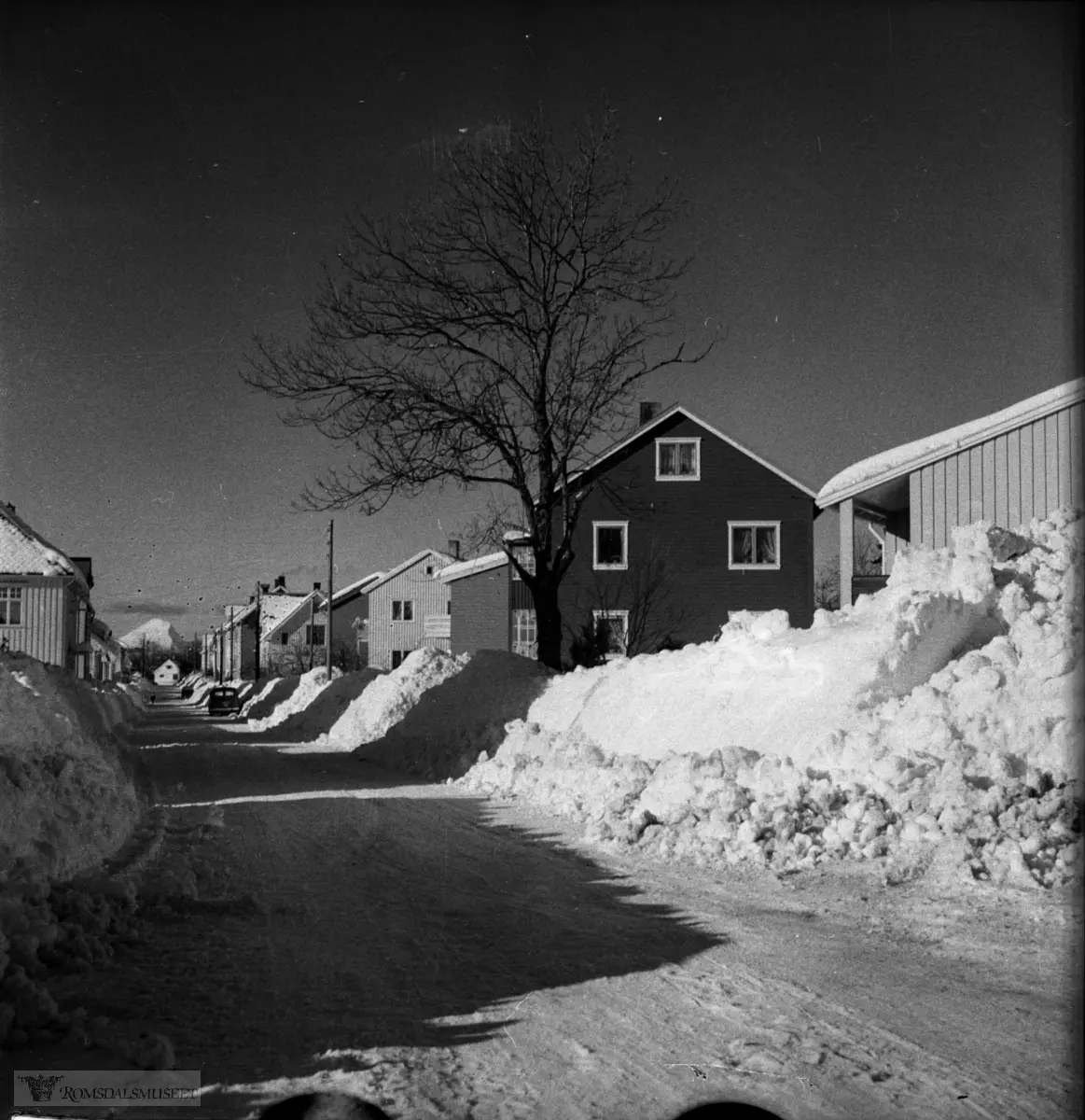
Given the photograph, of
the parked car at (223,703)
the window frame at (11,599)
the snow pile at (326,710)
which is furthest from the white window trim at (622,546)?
the parked car at (223,703)

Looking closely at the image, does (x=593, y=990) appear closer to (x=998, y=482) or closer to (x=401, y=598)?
(x=998, y=482)

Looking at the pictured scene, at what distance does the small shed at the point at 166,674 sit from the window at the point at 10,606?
358 ft

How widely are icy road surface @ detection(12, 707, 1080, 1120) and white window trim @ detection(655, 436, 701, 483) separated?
24.3m

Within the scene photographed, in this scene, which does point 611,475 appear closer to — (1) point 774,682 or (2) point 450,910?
(1) point 774,682

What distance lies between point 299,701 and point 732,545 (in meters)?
14.5

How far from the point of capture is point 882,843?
293 inches

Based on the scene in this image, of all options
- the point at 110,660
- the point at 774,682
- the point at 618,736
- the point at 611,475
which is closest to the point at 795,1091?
the point at 774,682

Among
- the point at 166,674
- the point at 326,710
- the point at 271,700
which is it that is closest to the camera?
the point at 326,710

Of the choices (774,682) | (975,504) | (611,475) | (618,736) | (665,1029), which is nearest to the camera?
(665,1029)

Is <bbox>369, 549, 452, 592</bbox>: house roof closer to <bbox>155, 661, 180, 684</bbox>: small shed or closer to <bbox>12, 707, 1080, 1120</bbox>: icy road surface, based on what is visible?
<bbox>12, 707, 1080, 1120</bbox>: icy road surface

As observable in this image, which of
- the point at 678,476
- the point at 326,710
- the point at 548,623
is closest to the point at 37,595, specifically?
the point at 326,710

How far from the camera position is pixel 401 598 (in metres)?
58.1

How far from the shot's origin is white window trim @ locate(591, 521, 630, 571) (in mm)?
31125

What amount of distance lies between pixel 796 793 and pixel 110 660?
235 feet
